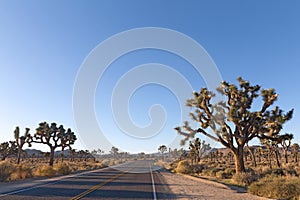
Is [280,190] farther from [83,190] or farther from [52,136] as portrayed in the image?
[52,136]

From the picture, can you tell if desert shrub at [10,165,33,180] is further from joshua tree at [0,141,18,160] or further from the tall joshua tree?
joshua tree at [0,141,18,160]

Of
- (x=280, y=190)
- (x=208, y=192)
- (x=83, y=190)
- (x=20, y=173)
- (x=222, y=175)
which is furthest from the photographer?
(x=222, y=175)

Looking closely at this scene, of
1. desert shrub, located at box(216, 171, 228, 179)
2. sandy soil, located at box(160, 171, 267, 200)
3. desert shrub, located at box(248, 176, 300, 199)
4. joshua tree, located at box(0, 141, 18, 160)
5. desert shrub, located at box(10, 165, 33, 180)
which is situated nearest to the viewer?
desert shrub, located at box(248, 176, 300, 199)

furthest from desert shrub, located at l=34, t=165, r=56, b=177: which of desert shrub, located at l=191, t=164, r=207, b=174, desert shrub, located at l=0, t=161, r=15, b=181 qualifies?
desert shrub, located at l=191, t=164, r=207, b=174

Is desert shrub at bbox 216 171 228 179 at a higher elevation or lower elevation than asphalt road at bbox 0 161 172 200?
lower

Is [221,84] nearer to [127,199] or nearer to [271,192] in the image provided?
[271,192]

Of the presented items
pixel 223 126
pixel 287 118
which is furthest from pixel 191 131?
pixel 287 118

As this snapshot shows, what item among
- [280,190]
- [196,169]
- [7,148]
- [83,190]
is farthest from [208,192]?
[7,148]

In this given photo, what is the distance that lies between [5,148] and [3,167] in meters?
49.2

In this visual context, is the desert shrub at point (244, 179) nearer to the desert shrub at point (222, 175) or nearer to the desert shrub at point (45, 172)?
the desert shrub at point (222, 175)

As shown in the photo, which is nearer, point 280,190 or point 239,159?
point 280,190

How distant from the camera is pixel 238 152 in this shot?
77.8ft

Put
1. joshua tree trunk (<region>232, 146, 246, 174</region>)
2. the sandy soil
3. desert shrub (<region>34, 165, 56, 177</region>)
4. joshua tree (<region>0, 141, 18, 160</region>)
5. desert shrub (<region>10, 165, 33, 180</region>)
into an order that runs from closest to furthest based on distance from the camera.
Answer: the sandy soil < desert shrub (<region>10, 165, 33, 180</region>) < joshua tree trunk (<region>232, 146, 246, 174</region>) < desert shrub (<region>34, 165, 56, 177</region>) < joshua tree (<region>0, 141, 18, 160</region>)

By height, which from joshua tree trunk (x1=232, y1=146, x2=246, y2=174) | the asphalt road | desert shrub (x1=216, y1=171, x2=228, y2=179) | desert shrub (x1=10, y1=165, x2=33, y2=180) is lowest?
desert shrub (x1=216, y1=171, x2=228, y2=179)
